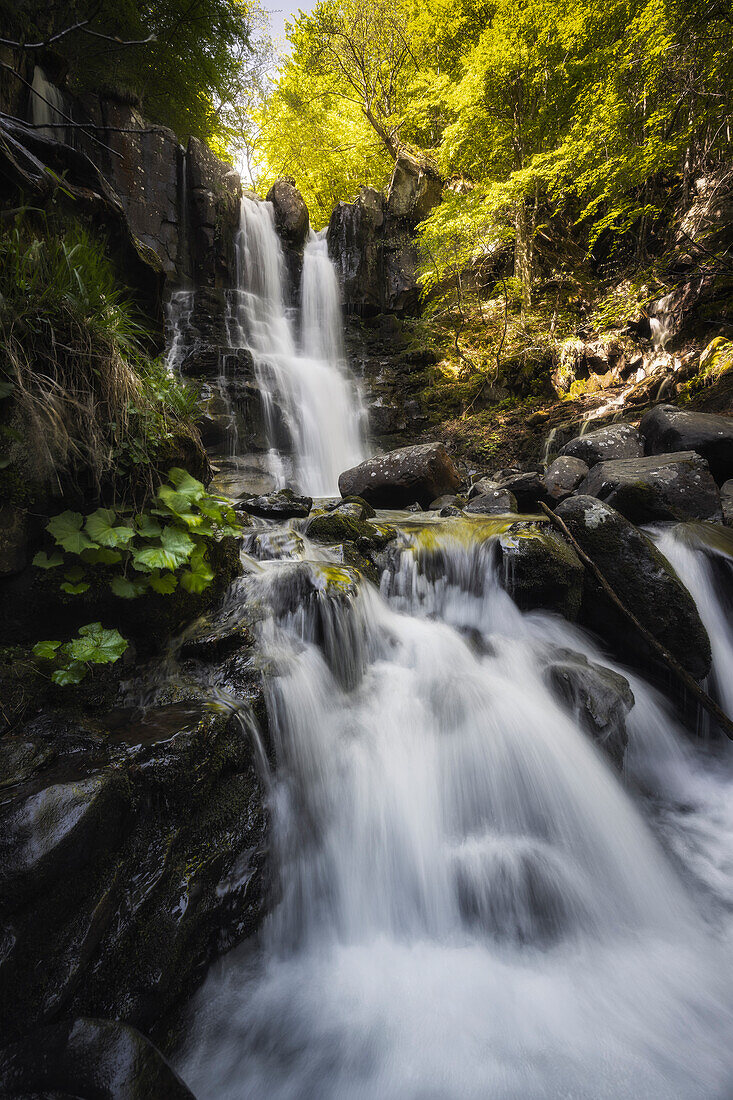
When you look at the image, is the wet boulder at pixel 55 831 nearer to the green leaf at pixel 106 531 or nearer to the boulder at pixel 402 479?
the green leaf at pixel 106 531

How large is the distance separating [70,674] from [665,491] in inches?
233

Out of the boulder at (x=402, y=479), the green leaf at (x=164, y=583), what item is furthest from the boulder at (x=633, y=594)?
the green leaf at (x=164, y=583)

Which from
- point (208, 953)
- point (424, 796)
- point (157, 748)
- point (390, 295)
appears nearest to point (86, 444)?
point (157, 748)

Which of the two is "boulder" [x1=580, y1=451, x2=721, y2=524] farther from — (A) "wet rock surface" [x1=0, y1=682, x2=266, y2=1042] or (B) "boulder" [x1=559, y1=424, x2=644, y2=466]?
(A) "wet rock surface" [x1=0, y1=682, x2=266, y2=1042]

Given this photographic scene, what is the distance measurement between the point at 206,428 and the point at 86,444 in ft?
23.5

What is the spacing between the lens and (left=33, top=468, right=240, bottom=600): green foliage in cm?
235

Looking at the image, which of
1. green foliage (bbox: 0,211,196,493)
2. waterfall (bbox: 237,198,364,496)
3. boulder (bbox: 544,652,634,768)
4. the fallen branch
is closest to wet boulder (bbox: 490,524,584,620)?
the fallen branch

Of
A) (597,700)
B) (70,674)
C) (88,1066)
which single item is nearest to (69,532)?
(70,674)

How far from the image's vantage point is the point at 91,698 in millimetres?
2273

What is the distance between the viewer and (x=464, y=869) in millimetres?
2426

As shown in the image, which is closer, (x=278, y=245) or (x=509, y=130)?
(x=509, y=130)

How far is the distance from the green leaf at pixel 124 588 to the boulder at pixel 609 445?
6603 mm

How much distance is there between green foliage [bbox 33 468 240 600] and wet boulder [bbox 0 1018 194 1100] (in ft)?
5.39

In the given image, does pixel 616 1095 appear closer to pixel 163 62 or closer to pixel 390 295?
pixel 390 295
